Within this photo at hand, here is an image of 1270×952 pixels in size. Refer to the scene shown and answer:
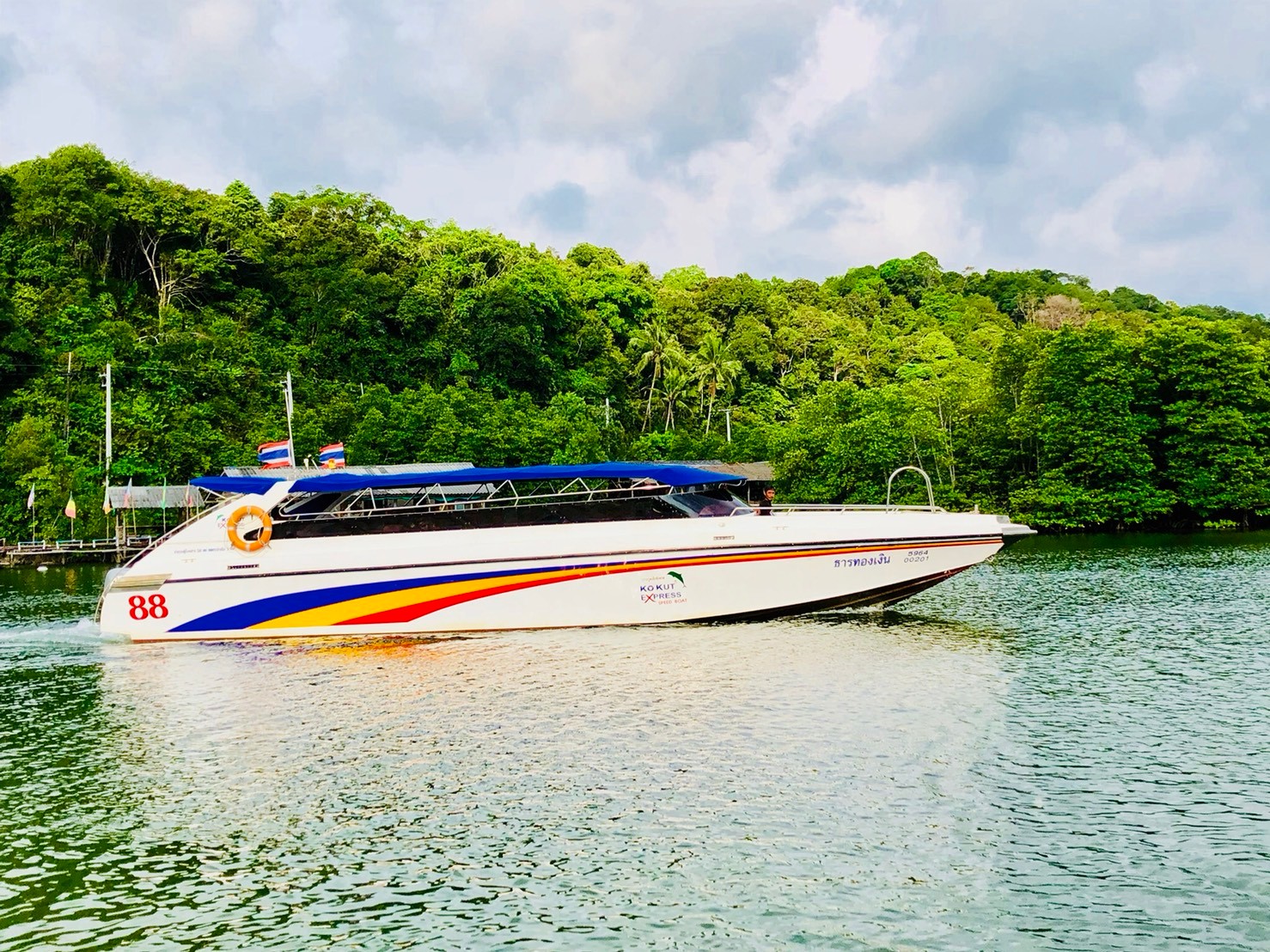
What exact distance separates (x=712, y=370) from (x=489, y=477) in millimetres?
61600

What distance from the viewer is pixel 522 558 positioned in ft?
65.0

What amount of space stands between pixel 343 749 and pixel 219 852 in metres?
3.11

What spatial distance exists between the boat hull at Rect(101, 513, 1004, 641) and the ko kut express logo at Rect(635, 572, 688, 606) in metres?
0.02

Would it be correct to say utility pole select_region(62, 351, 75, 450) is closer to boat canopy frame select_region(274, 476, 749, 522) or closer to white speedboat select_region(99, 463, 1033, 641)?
white speedboat select_region(99, 463, 1033, 641)

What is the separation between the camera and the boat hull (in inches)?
776

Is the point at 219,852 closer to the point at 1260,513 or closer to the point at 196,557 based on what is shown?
the point at 196,557

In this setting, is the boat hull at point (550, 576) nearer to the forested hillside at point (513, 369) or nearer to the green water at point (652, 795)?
the green water at point (652, 795)

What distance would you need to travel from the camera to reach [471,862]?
9.02 meters

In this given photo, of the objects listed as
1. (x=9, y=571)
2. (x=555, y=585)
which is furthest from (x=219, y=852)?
(x=9, y=571)

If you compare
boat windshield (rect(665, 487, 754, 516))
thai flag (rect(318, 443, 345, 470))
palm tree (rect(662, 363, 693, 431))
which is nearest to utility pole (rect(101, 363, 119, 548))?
thai flag (rect(318, 443, 345, 470))

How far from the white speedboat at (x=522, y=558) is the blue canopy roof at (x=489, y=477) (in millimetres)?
42

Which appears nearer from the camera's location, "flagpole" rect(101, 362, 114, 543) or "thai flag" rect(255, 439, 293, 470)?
"thai flag" rect(255, 439, 293, 470)

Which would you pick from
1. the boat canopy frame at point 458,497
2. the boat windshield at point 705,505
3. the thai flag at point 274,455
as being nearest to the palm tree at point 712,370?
the thai flag at point 274,455

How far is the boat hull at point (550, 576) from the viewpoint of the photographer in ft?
64.6
